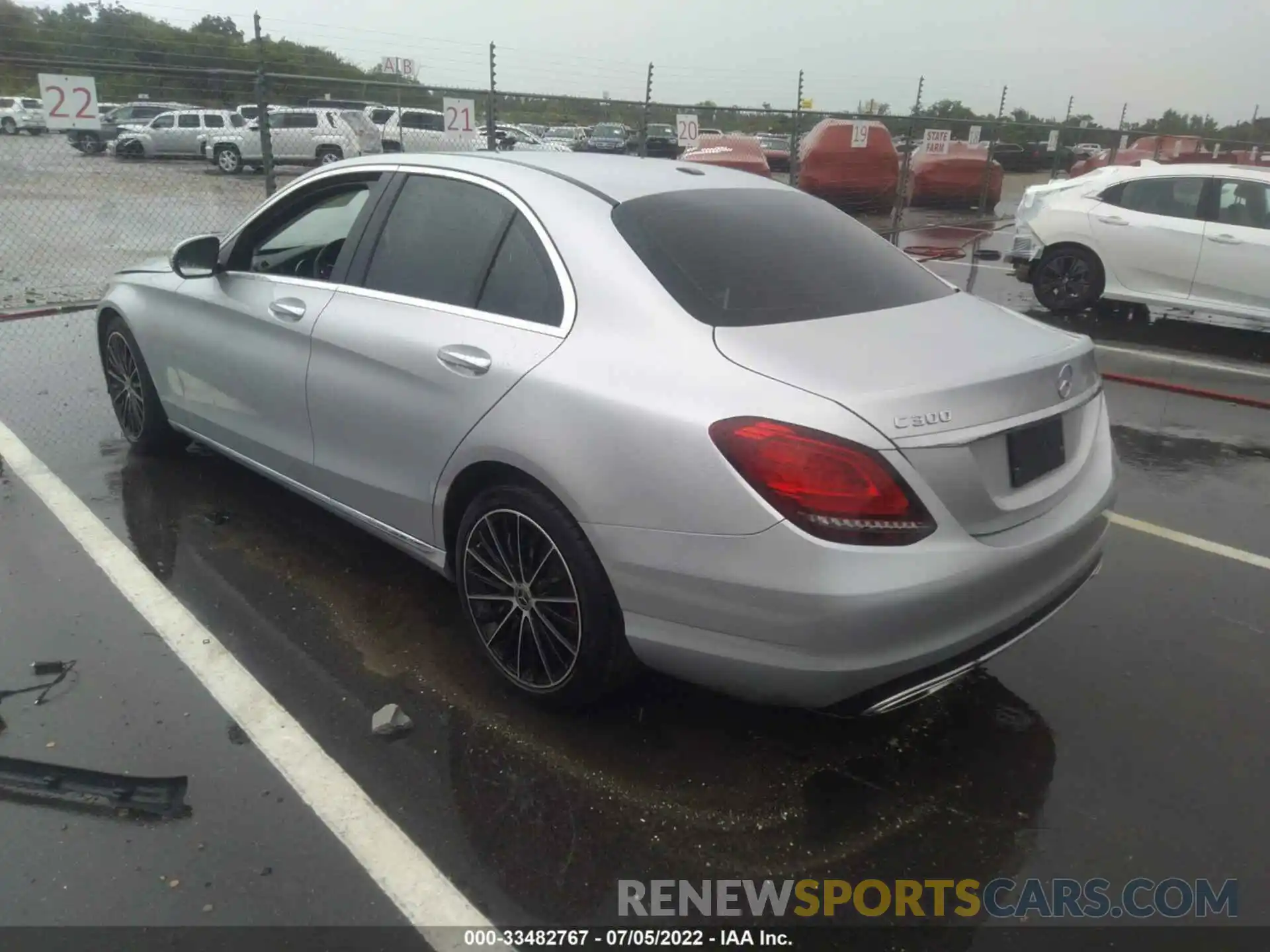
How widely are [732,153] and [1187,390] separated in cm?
1043

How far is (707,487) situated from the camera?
2480mm

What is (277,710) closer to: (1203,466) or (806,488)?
(806,488)

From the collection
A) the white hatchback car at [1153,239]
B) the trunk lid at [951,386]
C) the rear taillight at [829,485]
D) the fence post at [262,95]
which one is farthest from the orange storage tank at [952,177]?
the rear taillight at [829,485]

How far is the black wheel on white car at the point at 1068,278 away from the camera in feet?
32.0

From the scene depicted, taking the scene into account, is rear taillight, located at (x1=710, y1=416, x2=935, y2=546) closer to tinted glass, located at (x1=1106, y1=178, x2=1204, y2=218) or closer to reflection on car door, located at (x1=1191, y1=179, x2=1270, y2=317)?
reflection on car door, located at (x1=1191, y1=179, x2=1270, y2=317)

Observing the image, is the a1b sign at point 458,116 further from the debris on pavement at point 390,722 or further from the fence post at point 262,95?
the debris on pavement at point 390,722

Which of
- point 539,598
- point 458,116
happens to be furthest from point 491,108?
point 539,598

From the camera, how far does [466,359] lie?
Result: 10.2ft

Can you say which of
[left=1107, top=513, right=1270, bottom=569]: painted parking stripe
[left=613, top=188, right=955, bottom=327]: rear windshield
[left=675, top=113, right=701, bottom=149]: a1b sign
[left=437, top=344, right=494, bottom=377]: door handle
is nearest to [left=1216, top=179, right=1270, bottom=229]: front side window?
[left=1107, top=513, right=1270, bottom=569]: painted parking stripe

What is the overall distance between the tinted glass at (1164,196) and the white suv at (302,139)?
16941mm

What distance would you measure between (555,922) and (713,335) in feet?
5.18

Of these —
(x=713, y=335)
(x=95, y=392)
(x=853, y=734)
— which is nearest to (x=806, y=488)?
(x=713, y=335)

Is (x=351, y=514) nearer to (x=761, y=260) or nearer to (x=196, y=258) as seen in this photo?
(x=196, y=258)

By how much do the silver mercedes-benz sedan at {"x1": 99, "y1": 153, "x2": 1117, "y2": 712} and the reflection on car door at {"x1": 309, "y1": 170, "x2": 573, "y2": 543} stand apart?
0.04 ft
